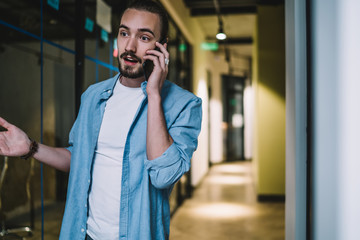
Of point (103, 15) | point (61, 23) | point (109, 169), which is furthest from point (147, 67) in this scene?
point (103, 15)

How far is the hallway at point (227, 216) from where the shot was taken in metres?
4.09

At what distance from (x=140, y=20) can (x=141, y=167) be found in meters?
0.54

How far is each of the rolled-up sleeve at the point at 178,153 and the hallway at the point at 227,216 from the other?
→ 3.06 meters

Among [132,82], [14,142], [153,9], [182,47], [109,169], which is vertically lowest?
[109,169]

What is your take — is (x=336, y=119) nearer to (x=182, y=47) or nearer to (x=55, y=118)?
(x=55, y=118)

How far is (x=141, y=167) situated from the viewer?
1.18m

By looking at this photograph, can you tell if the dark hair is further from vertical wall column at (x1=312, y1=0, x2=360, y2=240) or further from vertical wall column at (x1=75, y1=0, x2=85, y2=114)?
vertical wall column at (x1=75, y1=0, x2=85, y2=114)

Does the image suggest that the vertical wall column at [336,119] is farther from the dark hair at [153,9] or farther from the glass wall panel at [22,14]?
the glass wall panel at [22,14]

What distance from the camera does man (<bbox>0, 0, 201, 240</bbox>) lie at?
1125 millimetres

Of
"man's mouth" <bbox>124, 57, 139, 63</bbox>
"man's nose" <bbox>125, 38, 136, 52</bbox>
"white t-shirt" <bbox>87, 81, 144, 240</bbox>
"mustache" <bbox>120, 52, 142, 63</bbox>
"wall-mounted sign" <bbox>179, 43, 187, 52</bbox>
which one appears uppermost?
"wall-mounted sign" <bbox>179, 43, 187, 52</bbox>

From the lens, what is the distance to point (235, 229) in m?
4.27

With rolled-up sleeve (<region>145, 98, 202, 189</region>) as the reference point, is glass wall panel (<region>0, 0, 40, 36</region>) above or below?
above

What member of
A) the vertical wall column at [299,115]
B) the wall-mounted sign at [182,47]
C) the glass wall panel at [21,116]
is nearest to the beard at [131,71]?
the vertical wall column at [299,115]

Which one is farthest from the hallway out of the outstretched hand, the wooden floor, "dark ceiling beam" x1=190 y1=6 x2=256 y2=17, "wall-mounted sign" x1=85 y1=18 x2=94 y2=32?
"dark ceiling beam" x1=190 y1=6 x2=256 y2=17
